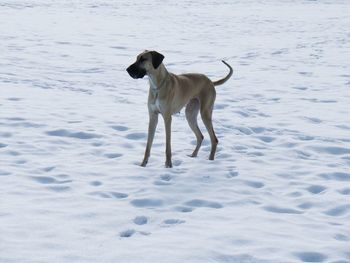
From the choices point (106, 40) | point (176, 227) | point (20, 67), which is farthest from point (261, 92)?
point (106, 40)

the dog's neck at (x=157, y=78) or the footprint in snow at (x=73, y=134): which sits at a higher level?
the dog's neck at (x=157, y=78)

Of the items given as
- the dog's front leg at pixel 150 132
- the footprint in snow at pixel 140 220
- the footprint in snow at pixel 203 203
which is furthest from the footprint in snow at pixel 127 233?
the dog's front leg at pixel 150 132

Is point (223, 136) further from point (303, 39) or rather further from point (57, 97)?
point (303, 39)

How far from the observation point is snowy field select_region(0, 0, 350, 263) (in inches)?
198

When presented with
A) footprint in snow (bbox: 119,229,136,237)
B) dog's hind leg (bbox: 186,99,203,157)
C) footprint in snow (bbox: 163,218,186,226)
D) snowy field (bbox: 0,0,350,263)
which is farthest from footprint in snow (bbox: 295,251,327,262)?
dog's hind leg (bbox: 186,99,203,157)

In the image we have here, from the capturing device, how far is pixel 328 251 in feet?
16.2

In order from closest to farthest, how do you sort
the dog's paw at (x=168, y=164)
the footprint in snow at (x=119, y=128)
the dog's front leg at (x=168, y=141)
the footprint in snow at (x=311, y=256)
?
the footprint in snow at (x=311, y=256)
the dog's front leg at (x=168, y=141)
the dog's paw at (x=168, y=164)
the footprint in snow at (x=119, y=128)

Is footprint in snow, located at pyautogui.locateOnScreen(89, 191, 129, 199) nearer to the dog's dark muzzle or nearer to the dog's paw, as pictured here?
the dog's paw

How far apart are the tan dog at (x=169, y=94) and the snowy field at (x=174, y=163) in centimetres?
46

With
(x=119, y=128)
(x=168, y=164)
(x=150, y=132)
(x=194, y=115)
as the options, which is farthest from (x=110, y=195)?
(x=119, y=128)

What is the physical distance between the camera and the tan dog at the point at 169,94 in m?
7.11

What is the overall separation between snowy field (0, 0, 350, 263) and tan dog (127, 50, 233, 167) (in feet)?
1.50

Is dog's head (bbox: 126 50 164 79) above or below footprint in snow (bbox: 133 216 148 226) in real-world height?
above

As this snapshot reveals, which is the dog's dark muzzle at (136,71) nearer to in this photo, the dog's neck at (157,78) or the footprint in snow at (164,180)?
the dog's neck at (157,78)
